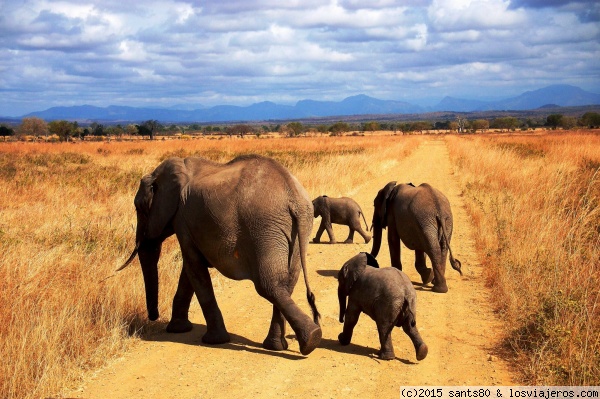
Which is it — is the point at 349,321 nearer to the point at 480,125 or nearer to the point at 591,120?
the point at 591,120

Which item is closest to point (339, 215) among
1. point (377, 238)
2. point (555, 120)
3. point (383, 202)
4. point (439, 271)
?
point (377, 238)

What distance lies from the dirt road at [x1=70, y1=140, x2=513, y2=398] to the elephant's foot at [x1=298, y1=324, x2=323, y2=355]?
16cm

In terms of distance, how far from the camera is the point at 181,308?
693cm

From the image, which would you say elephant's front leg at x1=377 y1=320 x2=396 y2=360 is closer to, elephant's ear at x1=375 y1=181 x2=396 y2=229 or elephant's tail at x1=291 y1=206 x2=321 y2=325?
elephant's tail at x1=291 y1=206 x2=321 y2=325

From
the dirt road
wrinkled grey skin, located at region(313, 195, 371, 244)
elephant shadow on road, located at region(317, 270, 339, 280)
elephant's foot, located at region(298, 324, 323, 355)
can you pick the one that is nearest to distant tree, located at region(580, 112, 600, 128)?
wrinkled grey skin, located at region(313, 195, 371, 244)

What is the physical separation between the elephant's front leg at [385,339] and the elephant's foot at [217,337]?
5.40 ft

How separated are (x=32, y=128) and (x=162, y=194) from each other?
3434 inches

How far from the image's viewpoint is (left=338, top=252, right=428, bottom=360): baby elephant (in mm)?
5758

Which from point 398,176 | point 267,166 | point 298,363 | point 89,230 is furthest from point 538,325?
point 398,176

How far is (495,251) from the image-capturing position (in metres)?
9.77

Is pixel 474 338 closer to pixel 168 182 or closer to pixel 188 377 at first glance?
pixel 188 377

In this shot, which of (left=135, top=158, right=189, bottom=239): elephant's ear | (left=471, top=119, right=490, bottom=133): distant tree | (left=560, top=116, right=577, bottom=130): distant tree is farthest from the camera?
(left=471, top=119, right=490, bottom=133): distant tree

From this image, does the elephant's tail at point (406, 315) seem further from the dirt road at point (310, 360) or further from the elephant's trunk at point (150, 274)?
the elephant's trunk at point (150, 274)

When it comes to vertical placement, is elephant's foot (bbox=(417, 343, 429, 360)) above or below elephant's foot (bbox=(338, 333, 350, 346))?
above
